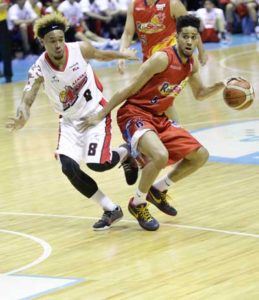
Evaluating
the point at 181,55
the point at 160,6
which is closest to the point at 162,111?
the point at 181,55

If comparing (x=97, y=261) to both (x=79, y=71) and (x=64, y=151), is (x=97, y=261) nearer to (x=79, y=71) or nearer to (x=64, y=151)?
(x=64, y=151)

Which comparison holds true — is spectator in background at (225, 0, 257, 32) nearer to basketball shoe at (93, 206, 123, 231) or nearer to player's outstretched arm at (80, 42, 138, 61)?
player's outstretched arm at (80, 42, 138, 61)

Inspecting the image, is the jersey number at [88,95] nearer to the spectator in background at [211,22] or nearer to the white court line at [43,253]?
the white court line at [43,253]

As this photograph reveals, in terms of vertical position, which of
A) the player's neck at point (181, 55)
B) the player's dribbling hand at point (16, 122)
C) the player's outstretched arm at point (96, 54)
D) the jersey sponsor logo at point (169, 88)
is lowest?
the player's dribbling hand at point (16, 122)

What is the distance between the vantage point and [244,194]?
28.3 ft

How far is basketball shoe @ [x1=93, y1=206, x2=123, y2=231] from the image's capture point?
757 centimetres

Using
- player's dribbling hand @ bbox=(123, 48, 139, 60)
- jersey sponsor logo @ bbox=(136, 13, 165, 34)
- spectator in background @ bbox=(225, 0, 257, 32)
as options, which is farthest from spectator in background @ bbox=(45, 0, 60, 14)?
player's dribbling hand @ bbox=(123, 48, 139, 60)

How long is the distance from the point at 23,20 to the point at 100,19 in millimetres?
2518

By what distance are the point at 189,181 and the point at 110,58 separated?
6.82 ft

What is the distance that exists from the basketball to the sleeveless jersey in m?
1.11

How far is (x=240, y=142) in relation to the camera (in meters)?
11.1

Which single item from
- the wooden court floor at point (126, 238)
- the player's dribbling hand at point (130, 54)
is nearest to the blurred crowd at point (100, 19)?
the wooden court floor at point (126, 238)

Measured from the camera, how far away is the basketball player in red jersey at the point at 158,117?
7.35 m

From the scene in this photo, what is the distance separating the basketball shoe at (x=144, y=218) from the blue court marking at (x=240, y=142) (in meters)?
2.86
